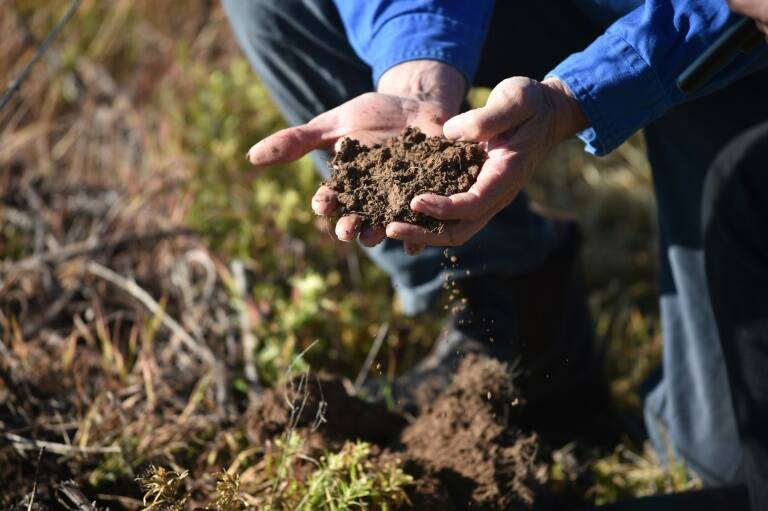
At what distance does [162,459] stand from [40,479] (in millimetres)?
259

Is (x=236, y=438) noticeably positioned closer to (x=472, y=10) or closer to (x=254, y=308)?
(x=254, y=308)

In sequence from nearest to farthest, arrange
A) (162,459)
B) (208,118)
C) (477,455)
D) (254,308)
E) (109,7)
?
(477,455)
(162,459)
(254,308)
(208,118)
(109,7)

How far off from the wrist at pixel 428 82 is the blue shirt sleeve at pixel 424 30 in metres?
0.01

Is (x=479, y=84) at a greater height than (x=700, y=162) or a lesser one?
greater

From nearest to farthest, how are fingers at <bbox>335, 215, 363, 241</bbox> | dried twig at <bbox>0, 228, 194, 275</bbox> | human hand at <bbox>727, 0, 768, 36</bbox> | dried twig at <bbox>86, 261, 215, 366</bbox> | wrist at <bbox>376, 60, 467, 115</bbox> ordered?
human hand at <bbox>727, 0, 768, 36</bbox>
fingers at <bbox>335, 215, 363, 241</bbox>
wrist at <bbox>376, 60, 467, 115</bbox>
dried twig at <bbox>86, 261, 215, 366</bbox>
dried twig at <bbox>0, 228, 194, 275</bbox>

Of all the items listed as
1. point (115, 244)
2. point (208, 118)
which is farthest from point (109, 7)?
point (115, 244)

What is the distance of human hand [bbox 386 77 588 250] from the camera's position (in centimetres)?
139

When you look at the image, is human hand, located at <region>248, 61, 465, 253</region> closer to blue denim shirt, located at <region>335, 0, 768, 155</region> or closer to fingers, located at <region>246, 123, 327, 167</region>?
fingers, located at <region>246, 123, 327, 167</region>

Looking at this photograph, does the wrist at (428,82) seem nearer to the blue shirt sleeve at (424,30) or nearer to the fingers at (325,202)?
the blue shirt sleeve at (424,30)

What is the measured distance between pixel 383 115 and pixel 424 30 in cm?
23

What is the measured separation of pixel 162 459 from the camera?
1.81 meters

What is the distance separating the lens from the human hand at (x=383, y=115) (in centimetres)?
154

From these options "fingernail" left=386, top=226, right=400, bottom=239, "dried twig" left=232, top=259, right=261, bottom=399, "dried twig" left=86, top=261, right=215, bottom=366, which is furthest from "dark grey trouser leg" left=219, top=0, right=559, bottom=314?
"fingernail" left=386, top=226, right=400, bottom=239

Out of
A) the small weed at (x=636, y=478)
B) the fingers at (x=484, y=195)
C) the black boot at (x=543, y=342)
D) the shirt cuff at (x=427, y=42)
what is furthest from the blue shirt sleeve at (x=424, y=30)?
the small weed at (x=636, y=478)
